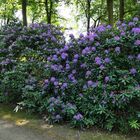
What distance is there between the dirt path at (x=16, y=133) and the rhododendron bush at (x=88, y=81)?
0.43 m

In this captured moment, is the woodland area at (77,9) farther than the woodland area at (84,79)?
Yes

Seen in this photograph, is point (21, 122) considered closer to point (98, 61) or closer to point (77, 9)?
point (98, 61)

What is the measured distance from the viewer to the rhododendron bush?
3689 mm

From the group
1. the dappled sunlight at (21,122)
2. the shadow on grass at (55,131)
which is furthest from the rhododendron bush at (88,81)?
the dappled sunlight at (21,122)

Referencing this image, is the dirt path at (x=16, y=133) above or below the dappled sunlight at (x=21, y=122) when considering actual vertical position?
below

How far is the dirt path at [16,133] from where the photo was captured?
12.1ft

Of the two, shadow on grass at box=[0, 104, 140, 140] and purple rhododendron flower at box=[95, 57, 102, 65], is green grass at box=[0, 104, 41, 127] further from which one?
purple rhododendron flower at box=[95, 57, 102, 65]

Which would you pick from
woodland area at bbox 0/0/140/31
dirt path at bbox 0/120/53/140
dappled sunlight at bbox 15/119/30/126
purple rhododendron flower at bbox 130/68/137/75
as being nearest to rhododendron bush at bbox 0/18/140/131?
purple rhododendron flower at bbox 130/68/137/75

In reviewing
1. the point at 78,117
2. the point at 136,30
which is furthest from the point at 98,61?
the point at 78,117

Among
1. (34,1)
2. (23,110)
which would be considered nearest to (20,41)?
(23,110)

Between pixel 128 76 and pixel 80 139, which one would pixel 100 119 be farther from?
pixel 128 76

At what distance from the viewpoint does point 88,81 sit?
13.1 ft

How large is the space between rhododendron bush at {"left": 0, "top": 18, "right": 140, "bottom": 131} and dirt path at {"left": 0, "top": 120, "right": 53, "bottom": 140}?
1.40 feet

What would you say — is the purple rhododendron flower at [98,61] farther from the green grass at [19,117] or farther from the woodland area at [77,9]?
the woodland area at [77,9]
